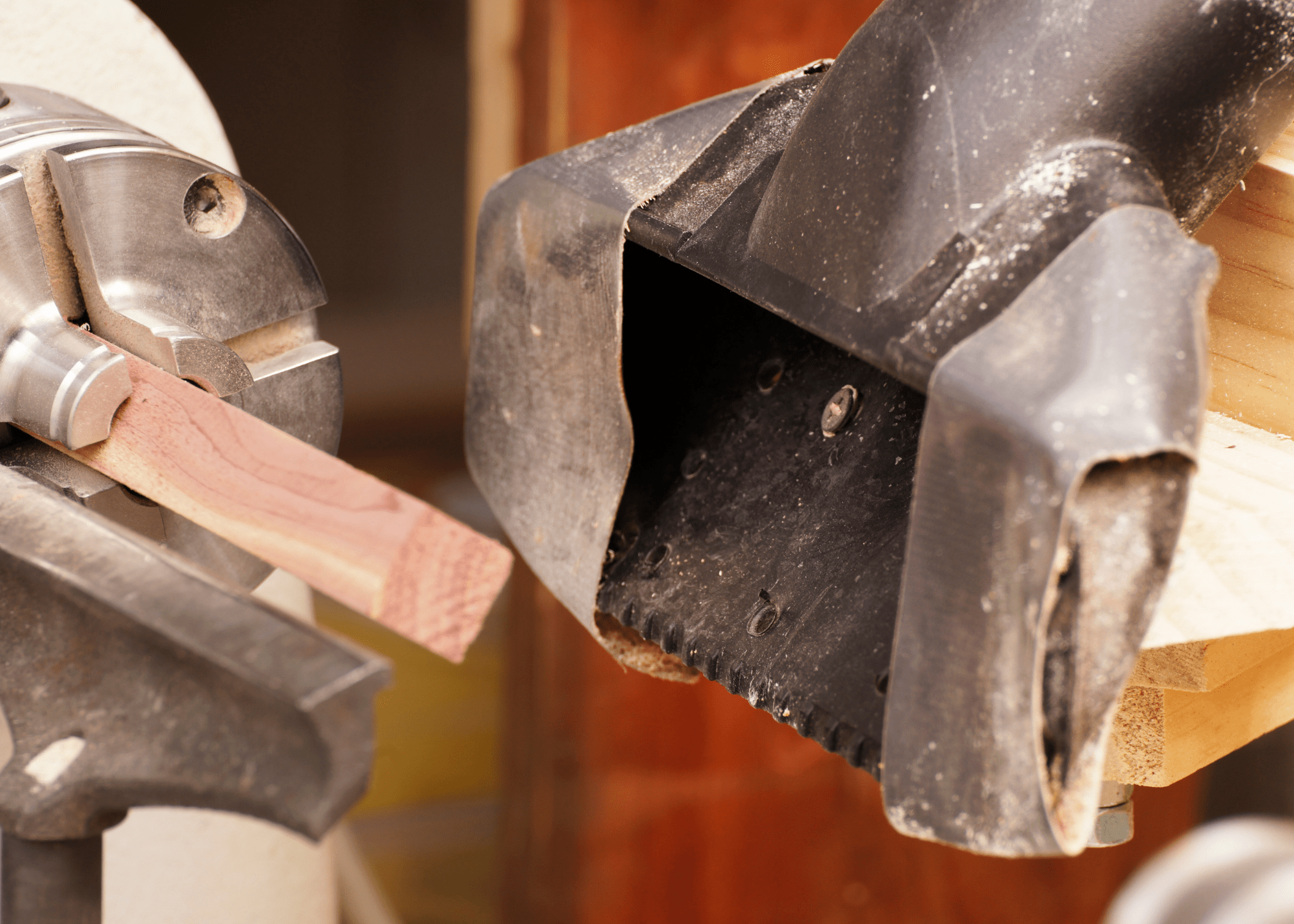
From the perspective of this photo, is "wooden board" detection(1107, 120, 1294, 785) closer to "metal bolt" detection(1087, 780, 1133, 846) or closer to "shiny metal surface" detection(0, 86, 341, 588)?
"metal bolt" detection(1087, 780, 1133, 846)

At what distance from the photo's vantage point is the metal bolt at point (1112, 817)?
0.53 m

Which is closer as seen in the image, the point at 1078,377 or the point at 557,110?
the point at 1078,377

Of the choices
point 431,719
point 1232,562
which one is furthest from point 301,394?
point 431,719

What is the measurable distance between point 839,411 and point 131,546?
29 cm

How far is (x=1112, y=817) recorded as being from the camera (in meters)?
0.54

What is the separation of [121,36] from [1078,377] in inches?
21.1

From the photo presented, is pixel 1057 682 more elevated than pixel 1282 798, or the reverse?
pixel 1057 682

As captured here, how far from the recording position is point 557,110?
4.05ft

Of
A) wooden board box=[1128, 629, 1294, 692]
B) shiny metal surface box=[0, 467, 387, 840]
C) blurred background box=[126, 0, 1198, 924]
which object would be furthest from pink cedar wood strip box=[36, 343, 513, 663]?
blurred background box=[126, 0, 1198, 924]

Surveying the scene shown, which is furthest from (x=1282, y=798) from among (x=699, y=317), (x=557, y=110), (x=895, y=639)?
(x=895, y=639)

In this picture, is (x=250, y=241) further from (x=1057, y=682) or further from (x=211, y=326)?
(x=1057, y=682)

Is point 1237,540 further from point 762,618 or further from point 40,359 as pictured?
point 40,359

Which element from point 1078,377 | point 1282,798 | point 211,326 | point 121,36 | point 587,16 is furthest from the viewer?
point 1282,798

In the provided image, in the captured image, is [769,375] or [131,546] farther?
[769,375]
